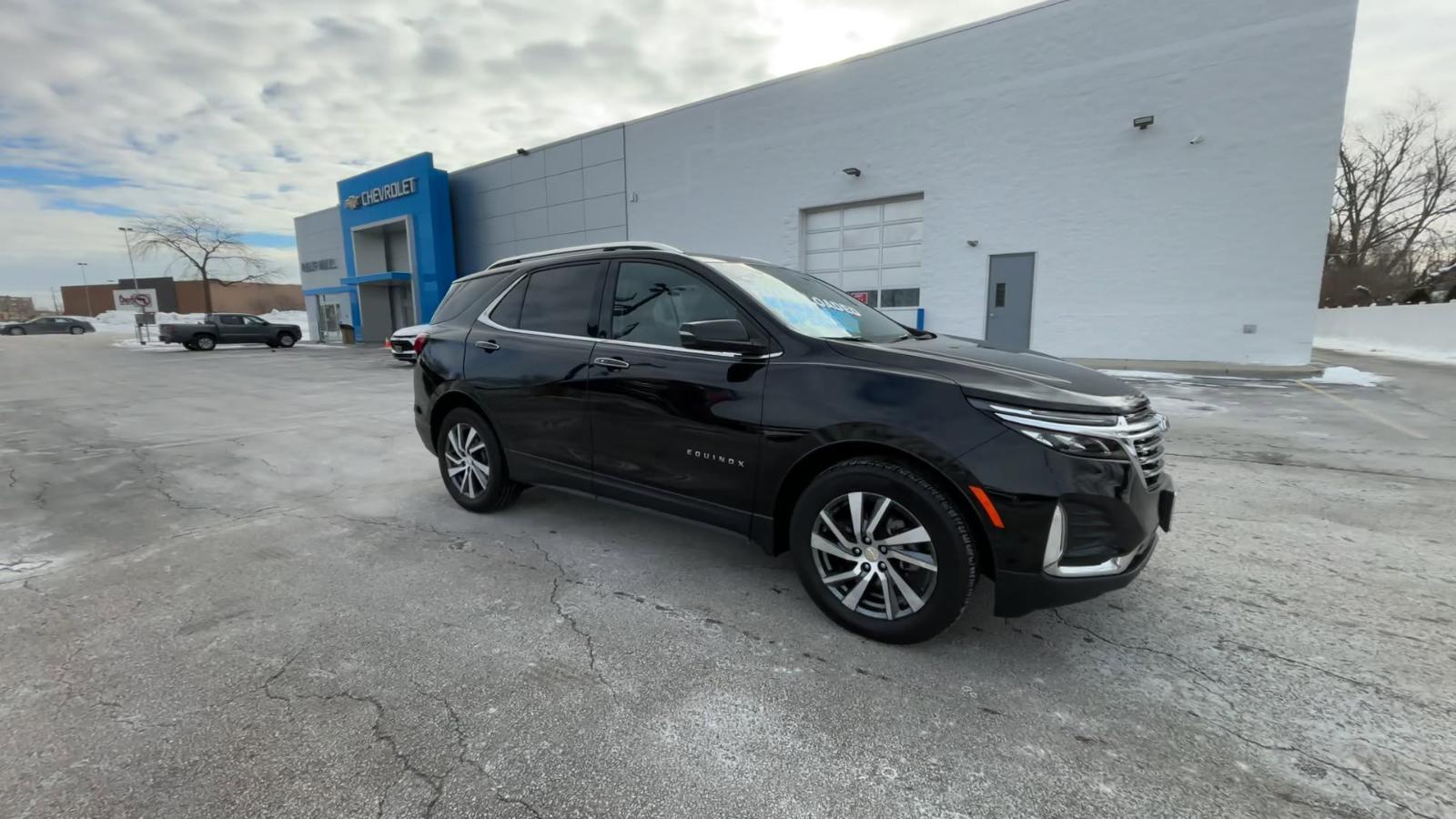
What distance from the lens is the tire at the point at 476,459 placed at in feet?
13.7

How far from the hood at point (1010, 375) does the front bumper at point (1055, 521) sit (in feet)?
0.65

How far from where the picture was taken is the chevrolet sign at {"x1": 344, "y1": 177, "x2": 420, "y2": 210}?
1054 inches

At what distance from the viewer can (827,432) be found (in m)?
2.67

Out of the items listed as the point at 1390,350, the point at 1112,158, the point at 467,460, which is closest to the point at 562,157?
the point at 1112,158

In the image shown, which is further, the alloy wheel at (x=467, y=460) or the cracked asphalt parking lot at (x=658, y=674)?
the alloy wheel at (x=467, y=460)

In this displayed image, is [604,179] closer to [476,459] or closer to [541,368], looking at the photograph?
[476,459]

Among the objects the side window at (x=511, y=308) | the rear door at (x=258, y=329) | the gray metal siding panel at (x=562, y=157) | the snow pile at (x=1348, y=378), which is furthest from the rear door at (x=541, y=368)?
the rear door at (x=258, y=329)

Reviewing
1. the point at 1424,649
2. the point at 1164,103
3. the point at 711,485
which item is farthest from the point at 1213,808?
the point at 1164,103

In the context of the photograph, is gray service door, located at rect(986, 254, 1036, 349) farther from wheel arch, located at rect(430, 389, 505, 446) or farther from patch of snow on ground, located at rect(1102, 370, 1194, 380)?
wheel arch, located at rect(430, 389, 505, 446)

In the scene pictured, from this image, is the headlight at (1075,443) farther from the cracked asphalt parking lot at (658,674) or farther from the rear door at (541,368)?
the rear door at (541,368)

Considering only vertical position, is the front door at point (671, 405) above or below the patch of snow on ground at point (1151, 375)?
above

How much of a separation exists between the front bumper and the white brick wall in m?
14.1

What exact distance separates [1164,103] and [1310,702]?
14969 mm

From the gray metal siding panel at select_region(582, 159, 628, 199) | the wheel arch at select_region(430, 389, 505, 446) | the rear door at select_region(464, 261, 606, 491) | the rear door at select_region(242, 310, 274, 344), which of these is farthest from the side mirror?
the rear door at select_region(242, 310, 274, 344)
